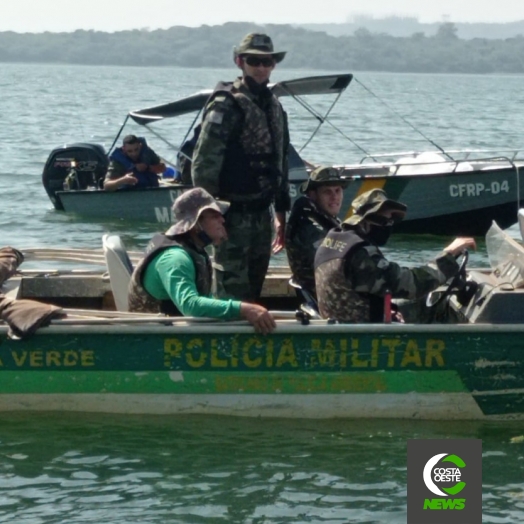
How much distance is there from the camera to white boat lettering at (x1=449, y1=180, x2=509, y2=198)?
54.0ft

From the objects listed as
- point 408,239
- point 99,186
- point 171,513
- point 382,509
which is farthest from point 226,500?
point 99,186

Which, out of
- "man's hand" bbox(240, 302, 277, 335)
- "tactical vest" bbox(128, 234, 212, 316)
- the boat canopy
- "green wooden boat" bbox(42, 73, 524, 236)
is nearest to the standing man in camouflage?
"tactical vest" bbox(128, 234, 212, 316)

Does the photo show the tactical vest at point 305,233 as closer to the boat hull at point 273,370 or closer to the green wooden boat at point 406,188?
the boat hull at point 273,370

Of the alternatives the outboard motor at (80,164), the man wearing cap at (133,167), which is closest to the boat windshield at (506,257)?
the man wearing cap at (133,167)

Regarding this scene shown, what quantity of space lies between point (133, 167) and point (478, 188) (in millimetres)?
4237

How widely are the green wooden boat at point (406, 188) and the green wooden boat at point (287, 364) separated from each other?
7.76m

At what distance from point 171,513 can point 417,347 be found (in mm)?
1775

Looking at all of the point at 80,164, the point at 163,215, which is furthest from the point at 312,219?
the point at 80,164

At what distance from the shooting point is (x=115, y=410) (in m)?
8.30

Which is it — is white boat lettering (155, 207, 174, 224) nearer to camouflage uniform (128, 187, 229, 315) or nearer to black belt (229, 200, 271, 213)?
black belt (229, 200, 271, 213)

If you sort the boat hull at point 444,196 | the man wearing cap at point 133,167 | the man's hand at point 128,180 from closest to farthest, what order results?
the boat hull at point 444,196 < the man wearing cap at point 133,167 < the man's hand at point 128,180

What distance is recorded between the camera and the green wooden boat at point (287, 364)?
7930 mm

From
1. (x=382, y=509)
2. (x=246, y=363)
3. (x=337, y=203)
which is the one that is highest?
(x=337, y=203)

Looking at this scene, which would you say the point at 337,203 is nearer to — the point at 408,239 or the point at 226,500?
the point at 226,500
